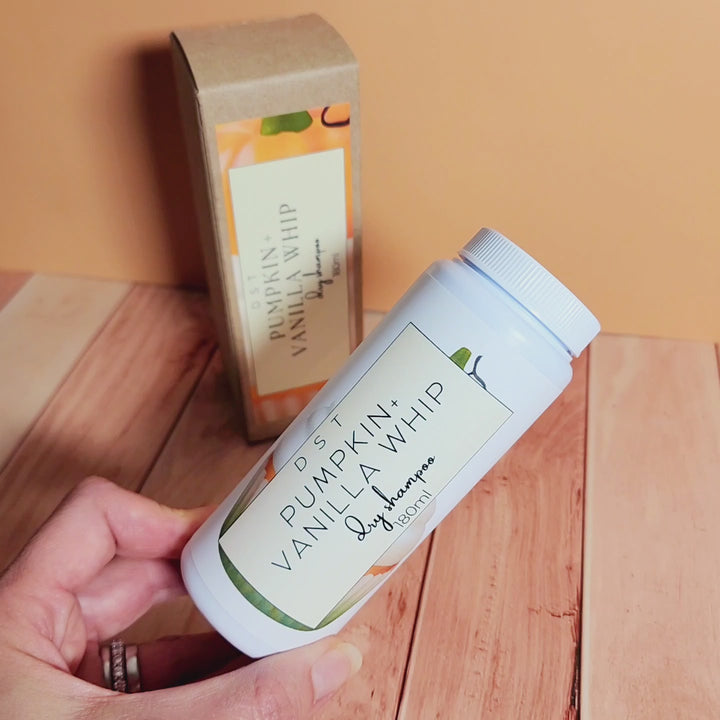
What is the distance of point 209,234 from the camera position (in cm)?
51

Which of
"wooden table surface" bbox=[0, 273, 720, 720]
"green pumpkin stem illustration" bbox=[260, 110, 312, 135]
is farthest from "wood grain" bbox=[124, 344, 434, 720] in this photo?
"green pumpkin stem illustration" bbox=[260, 110, 312, 135]

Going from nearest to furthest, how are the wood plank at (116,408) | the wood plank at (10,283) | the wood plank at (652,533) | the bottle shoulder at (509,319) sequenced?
the bottle shoulder at (509,319)
the wood plank at (652,533)
the wood plank at (116,408)
the wood plank at (10,283)

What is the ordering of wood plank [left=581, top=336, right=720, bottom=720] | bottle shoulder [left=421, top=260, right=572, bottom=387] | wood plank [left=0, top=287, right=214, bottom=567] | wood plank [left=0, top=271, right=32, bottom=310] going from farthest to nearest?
1. wood plank [left=0, top=271, right=32, bottom=310]
2. wood plank [left=0, top=287, right=214, bottom=567]
3. wood plank [left=581, top=336, right=720, bottom=720]
4. bottle shoulder [left=421, top=260, right=572, bottom=387]

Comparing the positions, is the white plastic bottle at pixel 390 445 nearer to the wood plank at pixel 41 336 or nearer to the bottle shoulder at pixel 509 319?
the bottle shoulder at pixel 509 319

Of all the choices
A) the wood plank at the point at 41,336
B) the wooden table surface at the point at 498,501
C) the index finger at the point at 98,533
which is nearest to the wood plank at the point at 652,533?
the wooden table surface at the point at 498,501

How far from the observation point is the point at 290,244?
497 millimetres

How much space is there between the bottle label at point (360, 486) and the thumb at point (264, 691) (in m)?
0.02

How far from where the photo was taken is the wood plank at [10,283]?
0.69 meters

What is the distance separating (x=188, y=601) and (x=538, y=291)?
0.29m

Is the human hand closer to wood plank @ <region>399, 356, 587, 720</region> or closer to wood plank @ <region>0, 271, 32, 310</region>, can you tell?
wood plank @ <region>399, 356, 587, 720</region>

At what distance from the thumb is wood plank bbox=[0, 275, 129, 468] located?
28 centimetres

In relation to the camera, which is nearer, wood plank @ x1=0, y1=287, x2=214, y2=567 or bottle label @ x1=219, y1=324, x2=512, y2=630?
bottle label @ x1=219, y1=324, x2=512, y2=630

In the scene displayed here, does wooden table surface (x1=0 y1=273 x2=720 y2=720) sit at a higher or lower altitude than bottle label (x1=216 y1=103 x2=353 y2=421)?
lower

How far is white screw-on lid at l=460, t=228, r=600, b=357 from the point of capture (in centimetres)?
33
